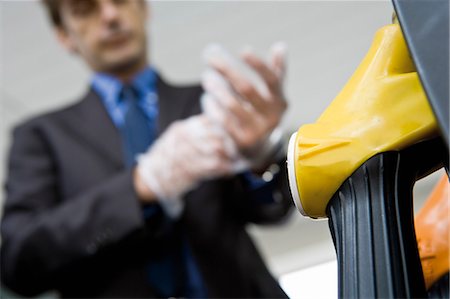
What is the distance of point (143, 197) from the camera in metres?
0.82

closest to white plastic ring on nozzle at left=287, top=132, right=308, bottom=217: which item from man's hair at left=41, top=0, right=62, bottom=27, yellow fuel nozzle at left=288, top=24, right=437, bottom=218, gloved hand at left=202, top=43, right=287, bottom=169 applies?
yellow fuel nozzle at left=288, top=24, right=437, bottom=218

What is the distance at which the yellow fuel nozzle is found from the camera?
0.28 m

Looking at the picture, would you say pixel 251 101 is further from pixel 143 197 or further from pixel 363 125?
pixel 363 125

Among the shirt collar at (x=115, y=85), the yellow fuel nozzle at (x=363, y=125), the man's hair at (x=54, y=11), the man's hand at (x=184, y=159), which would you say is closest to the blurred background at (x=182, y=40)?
the man's hair at (x=54, y=11)

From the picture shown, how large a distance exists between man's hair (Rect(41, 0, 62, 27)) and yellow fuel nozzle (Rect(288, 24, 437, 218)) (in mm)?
906

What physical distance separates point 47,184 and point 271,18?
1385mm

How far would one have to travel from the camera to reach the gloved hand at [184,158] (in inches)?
32.5

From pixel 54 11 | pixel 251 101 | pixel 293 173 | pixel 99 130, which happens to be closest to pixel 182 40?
pixel 54 11

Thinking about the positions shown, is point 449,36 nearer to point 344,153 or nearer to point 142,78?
point 344,153

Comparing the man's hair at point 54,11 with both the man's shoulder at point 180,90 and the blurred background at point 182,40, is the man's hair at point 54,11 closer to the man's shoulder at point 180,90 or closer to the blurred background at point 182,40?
the man's shoulder at point 180,90

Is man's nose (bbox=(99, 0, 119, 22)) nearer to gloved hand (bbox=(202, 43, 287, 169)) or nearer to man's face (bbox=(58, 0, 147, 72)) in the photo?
man's face (bbox=(58, 0, 147, 72))

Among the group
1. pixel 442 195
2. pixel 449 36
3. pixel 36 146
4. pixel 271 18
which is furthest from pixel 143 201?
pixel 271 18

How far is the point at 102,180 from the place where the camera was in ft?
2.89

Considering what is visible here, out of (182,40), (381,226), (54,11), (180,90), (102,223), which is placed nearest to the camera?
(381,226)
